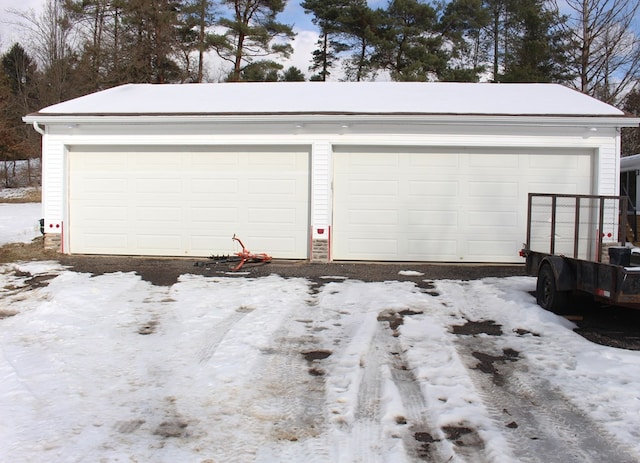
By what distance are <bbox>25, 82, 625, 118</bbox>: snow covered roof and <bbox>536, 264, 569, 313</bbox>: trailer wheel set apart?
189 inches

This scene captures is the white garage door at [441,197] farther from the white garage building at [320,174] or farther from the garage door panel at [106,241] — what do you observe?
the garage door panel at [106,241]

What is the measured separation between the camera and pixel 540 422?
3.67 meters

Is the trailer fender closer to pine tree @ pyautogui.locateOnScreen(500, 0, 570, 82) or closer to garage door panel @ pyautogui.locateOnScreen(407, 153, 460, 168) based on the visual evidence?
garage door panel @ pyautogui.locateOnScreen(407, 153, 460, 168)

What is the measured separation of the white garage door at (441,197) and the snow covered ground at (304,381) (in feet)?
11.6

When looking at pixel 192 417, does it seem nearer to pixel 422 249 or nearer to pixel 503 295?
pixel 503 295

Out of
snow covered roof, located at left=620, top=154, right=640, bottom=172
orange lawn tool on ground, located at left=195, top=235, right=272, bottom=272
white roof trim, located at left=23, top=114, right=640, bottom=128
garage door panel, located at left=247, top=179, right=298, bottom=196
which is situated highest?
white roof trim, located at left=23, top=114, right=640, bottom=128

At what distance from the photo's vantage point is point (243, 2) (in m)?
26.6

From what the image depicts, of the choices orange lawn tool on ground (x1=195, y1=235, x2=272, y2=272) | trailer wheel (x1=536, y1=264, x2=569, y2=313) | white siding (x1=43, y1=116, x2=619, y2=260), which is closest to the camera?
trailer wheel (x1=536, y1=264, x2=569, y2=313)

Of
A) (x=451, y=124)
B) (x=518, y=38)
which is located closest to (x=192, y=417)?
(x=451, y=124)

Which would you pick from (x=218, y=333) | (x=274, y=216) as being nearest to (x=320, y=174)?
(x=274, y=216)

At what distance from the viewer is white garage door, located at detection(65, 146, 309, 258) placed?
433 inches

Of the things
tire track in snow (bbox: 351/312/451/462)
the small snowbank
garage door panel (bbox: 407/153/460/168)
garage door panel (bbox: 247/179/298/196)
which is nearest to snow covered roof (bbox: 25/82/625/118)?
garage door panel (bbox: 407/153/460/168)

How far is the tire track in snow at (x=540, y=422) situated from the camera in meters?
3.22

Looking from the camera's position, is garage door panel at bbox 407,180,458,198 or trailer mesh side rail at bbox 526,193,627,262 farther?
garage door panel at bbox 407,180,458,198
